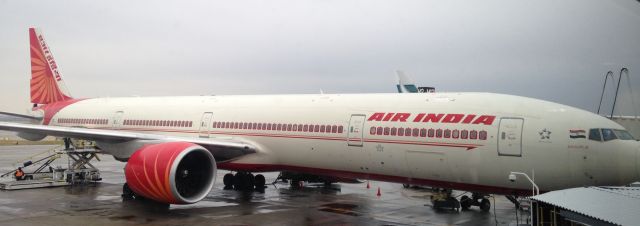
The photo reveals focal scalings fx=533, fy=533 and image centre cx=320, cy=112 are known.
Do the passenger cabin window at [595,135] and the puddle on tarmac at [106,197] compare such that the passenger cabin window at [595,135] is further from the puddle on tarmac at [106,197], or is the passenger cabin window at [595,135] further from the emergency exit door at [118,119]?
the emergency exit door at [118,119]

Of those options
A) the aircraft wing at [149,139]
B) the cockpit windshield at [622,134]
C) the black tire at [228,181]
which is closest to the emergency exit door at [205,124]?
the aircraft wing at [149,139]

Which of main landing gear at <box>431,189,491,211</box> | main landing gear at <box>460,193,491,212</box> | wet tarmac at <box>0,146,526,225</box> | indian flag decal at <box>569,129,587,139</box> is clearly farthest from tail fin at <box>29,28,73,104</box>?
indian flag decal at <box>569,129,587,139</box>

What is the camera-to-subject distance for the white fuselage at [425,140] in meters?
10.9

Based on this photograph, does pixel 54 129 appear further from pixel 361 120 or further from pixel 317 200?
pixel 361 120

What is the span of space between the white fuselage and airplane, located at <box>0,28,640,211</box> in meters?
0.02

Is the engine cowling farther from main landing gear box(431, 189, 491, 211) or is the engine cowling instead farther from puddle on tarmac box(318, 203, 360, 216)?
main landing gear box(431, 189, 491, 211)

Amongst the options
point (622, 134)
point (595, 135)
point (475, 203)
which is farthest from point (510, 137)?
point (475, 203)

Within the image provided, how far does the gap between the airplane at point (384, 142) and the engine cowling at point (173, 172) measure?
3cm

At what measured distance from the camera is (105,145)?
57.3 ft

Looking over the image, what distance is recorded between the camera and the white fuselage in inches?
428

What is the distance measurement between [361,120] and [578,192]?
6.20 metres

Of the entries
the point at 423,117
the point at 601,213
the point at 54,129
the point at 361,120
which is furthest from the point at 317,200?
the point at 601,213

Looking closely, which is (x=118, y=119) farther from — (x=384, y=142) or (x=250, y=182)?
(x=384, y=142)

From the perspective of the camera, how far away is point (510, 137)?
37.5ft
